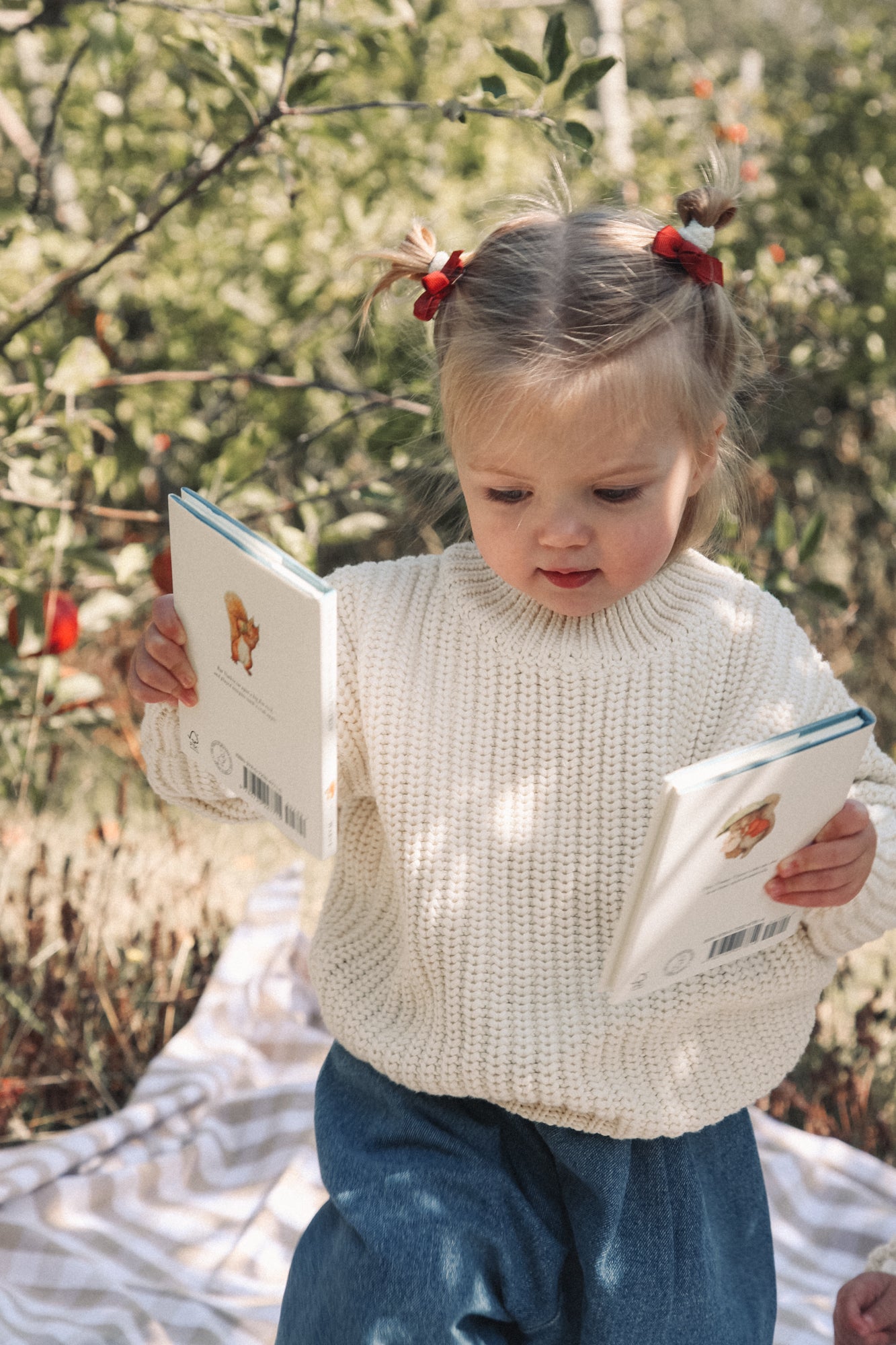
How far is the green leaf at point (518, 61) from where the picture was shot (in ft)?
6.12

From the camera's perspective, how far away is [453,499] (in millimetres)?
1754

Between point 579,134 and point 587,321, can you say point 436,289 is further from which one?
point 579,134

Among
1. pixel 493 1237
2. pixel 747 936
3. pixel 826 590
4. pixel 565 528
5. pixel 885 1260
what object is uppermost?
pixel 565 528

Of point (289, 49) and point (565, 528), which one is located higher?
point (289, 49)

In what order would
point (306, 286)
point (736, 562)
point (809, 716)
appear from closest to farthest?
point (809, 716) < point (736, 562) < point (306, 286)

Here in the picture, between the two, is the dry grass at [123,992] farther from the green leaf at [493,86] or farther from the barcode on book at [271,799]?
the green leaf at [493,86]

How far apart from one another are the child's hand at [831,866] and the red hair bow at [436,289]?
68cm

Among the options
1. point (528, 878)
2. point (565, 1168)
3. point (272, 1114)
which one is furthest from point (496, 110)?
point (272, 1114)

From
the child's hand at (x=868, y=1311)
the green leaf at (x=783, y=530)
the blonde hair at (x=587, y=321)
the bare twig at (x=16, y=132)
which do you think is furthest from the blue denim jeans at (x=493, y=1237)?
the bare twig at (x=16, y=132)

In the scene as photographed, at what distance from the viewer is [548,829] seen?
4.71 ft

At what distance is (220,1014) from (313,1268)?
1048 mm

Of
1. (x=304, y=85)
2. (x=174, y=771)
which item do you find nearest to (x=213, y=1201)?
(x=174, y=771)

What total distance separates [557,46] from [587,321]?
29.7 inches

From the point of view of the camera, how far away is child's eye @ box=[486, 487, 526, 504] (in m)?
1.32
